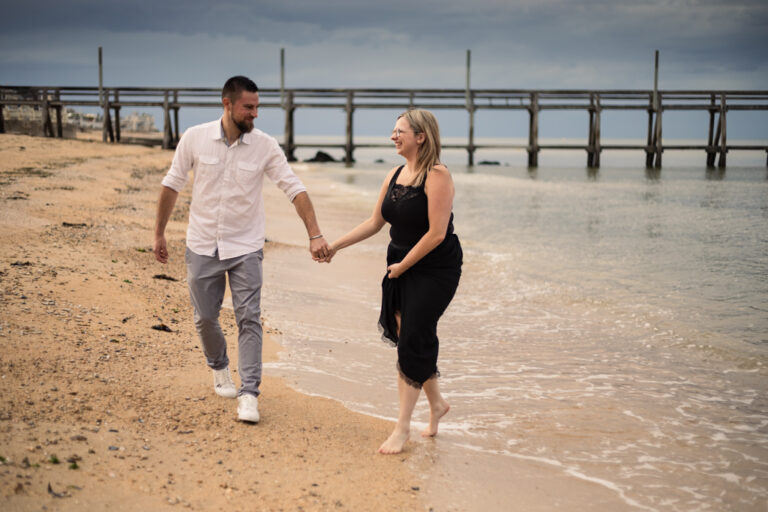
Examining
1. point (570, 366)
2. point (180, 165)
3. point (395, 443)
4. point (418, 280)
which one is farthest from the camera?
point (570, 366)

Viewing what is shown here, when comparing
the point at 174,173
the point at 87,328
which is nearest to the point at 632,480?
the point at 174,173

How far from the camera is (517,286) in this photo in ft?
28.6

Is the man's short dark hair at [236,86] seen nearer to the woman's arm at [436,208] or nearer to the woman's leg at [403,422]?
the woman's arm at [436,208]

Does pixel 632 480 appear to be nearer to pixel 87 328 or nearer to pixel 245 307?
pixel 245 307

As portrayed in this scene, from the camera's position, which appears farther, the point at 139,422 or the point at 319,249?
the point at 319,249

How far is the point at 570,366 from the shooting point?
5473 mm

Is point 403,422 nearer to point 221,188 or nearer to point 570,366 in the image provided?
point 221,188

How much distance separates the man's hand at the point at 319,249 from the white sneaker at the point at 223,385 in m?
0.84

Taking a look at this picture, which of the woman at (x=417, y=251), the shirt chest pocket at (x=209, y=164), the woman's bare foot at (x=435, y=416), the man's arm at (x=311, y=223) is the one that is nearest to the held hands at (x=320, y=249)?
the man's arm at (x=311, y=223)

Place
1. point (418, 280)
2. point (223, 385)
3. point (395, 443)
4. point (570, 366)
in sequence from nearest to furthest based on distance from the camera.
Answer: point (418, 280) → point (395, 443) → point (223, 385) → point (570, 366)

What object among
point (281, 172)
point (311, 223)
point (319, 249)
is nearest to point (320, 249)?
point (319, 249)

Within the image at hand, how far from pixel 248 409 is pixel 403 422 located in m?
0.82

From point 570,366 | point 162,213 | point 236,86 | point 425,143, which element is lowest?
point 570,366

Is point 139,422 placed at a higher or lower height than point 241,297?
lower
